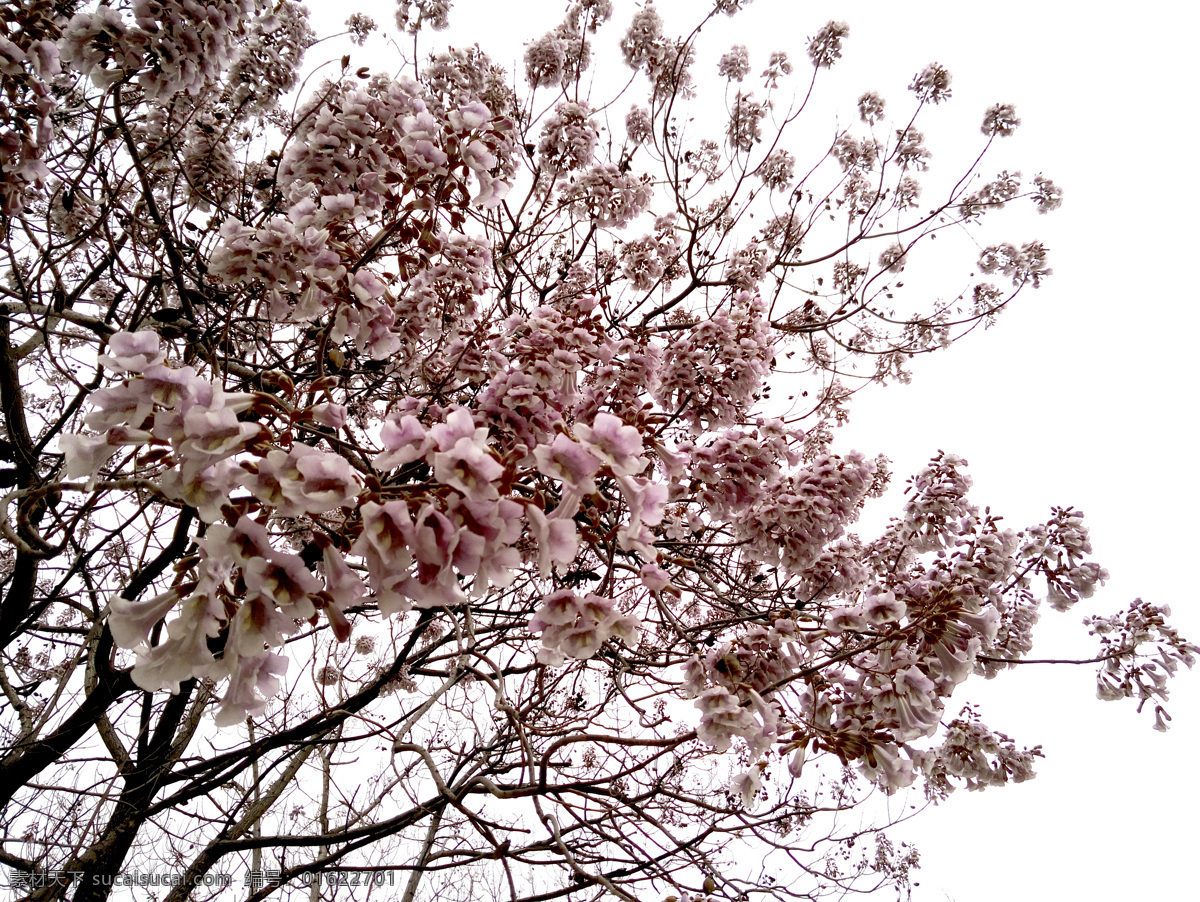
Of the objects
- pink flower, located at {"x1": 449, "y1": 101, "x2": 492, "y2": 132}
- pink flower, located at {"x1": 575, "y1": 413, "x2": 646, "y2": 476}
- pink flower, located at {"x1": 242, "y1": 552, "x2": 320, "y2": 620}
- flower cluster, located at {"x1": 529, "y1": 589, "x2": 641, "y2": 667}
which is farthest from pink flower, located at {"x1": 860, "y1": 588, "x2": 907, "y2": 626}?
pink flower, located at {"x1": 449, "y1": 101, "x2": 492, "y2": 132}

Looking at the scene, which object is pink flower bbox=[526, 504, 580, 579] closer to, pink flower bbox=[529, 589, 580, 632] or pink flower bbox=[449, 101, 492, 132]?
pink flower bbox=[529, 589, 580, 632]

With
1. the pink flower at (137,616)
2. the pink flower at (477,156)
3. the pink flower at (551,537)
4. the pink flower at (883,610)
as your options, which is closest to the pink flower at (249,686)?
the pink flower at (137,616)

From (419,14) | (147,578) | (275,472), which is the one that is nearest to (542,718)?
(147,578)

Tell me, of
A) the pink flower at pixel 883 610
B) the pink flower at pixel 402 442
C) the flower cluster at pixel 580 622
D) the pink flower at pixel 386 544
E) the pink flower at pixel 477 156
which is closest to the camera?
the pink flower at pixel 386 544

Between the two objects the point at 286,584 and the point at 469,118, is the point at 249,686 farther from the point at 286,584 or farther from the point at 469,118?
the point at 469,118

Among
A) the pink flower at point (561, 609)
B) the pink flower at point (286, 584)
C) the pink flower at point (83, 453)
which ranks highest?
the pink flower at point (83, 453)

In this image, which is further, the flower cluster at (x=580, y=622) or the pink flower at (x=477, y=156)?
the pink flower at (x=477, y=156)

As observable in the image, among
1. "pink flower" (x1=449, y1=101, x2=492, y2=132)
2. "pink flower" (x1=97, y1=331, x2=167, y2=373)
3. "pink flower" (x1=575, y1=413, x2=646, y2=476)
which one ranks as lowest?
"pink flower" (x1=575, y1=413, x2=646, y2=476)

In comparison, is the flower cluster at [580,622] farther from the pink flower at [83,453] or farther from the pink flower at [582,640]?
the pink flower at [83,453]

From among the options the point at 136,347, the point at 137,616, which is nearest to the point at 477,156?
the point at 136,347

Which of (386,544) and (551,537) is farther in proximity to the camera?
(551,537)

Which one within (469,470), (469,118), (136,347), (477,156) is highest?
(469,118)

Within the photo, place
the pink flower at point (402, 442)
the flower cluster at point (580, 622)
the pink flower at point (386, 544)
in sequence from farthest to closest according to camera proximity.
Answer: the flower cluster at point (580, 622) → the pink flower at point (402, 442) → the pink flower at point (386, 544)

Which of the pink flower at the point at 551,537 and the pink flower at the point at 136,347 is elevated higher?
the pink flower at the point at 136,347
